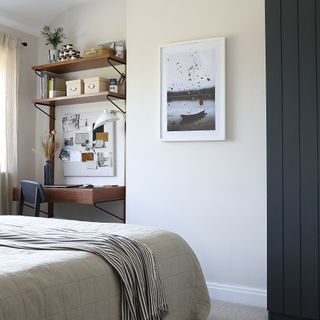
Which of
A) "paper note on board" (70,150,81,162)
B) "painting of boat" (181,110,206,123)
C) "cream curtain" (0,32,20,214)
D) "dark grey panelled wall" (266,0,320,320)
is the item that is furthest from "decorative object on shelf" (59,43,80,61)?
"dark grey panelled wall" (266,0,320,320)

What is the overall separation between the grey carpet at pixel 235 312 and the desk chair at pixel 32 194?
1611 millimetres

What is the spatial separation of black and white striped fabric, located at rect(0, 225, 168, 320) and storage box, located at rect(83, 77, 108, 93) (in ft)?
7.12

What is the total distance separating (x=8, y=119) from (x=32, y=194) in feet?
2.93

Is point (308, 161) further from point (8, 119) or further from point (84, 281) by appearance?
point (8, 119)

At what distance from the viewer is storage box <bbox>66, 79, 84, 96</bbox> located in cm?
394

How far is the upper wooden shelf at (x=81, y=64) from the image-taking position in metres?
3.80

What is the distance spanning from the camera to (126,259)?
5.50ft

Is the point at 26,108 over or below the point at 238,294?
over

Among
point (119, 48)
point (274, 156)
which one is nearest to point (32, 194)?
point (119, 48)

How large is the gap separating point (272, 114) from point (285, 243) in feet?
2.44

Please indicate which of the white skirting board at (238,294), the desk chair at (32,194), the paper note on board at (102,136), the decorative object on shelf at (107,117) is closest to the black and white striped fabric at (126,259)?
the white skirting board at (238,294)

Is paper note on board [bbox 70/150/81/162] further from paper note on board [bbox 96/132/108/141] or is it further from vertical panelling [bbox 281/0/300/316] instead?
vertical panelling [bbox 281/0/300/316]

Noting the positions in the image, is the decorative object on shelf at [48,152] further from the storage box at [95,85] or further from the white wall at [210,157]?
the white wall at [210,157]

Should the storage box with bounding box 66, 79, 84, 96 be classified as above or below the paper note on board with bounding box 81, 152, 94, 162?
above
